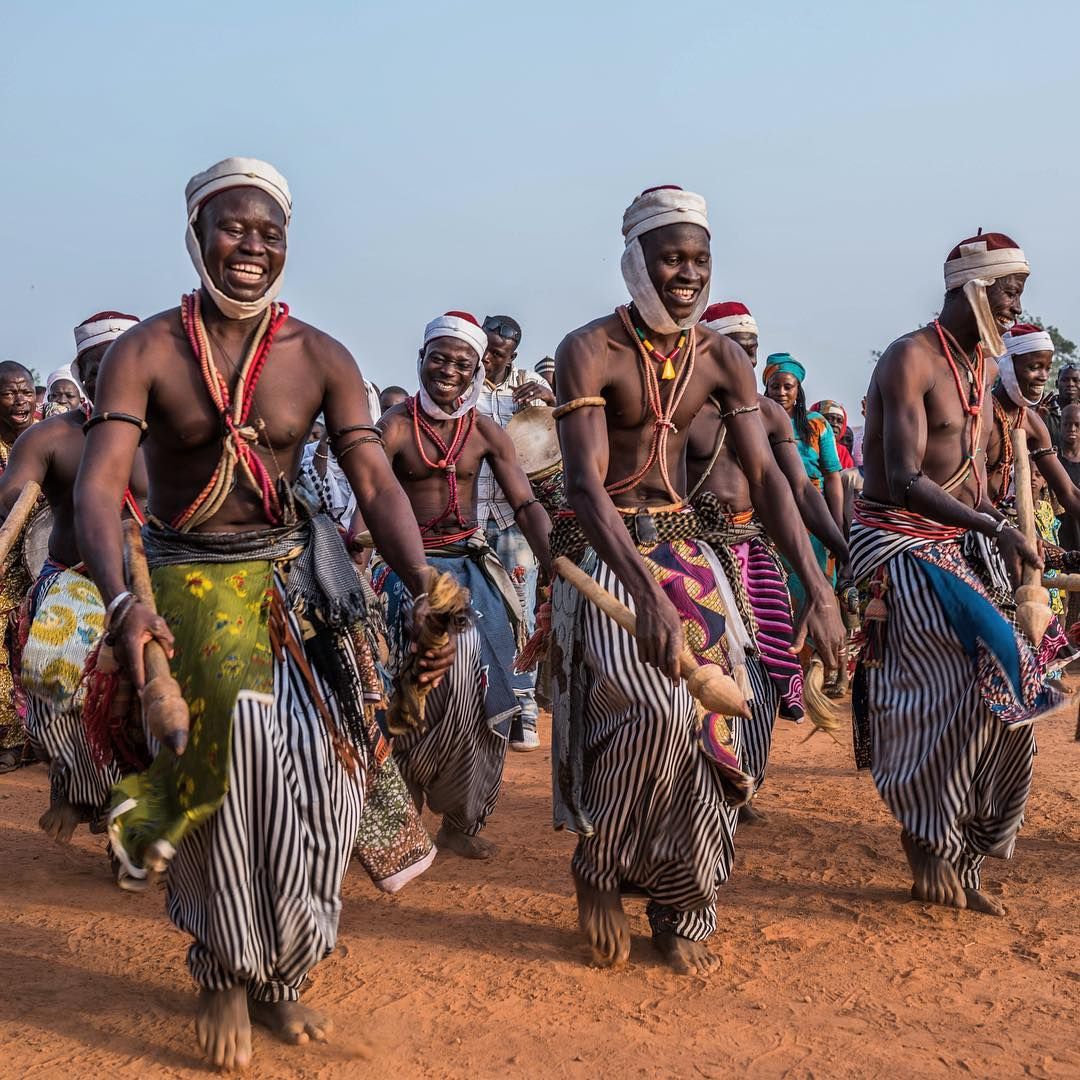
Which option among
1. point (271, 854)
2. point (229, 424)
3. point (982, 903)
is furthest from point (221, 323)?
point (982, 903)

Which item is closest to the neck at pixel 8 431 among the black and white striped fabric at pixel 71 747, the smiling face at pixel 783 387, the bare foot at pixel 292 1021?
the black and white striped fabric at pixel 71 747

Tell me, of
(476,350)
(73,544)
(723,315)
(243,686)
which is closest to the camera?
(243,686)

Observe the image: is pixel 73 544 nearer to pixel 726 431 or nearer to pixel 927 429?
pixel 726 431

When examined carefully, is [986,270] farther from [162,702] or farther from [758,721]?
[162,702]

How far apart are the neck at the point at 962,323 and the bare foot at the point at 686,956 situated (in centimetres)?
262

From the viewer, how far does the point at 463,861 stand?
6066mm

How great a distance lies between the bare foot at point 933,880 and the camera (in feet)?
16.9

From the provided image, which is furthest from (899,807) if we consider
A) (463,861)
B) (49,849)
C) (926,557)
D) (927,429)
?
(49,849)

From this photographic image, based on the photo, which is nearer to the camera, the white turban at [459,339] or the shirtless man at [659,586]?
the shirtless man at [659,586]

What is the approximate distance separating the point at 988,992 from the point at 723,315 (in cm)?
450

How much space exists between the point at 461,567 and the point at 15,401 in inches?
145

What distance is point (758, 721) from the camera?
18.2 ft

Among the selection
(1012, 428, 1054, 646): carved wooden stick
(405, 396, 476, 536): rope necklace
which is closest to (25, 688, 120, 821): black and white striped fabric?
(405, 396, 476, 536): rope necklace

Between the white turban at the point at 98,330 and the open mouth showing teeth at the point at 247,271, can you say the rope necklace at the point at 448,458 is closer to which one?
the white turban at the point at 98,330
